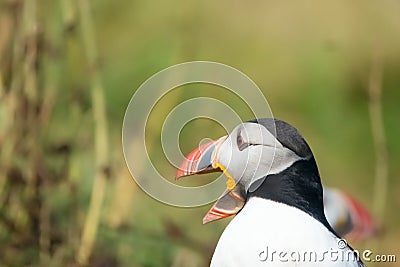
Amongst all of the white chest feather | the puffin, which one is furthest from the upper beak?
the white chest feather

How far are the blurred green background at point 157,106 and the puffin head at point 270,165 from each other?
32.5 inches

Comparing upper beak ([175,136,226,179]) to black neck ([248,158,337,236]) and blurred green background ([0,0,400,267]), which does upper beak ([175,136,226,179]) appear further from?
blurred green background ([0,0,400,267])

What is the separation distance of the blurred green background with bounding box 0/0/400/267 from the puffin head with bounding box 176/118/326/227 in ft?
2.71

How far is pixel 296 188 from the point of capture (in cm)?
208

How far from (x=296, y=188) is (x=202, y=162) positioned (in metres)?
0.16

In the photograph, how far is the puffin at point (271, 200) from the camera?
6.69ft

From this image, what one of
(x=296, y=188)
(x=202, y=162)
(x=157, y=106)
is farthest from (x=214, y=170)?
(x=157, y=106)

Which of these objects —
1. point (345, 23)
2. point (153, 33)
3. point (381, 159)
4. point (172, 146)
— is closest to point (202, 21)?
point (153, 33)

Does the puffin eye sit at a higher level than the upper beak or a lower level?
higher

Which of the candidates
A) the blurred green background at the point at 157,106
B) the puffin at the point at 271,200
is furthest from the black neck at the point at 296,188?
the blurred green background at the point at 157,106

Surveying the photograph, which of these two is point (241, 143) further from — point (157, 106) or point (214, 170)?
point (157, 106)

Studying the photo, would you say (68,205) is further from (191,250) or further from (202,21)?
(202,21)

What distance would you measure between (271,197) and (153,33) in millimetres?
2452

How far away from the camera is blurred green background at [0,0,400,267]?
2.96 meters
